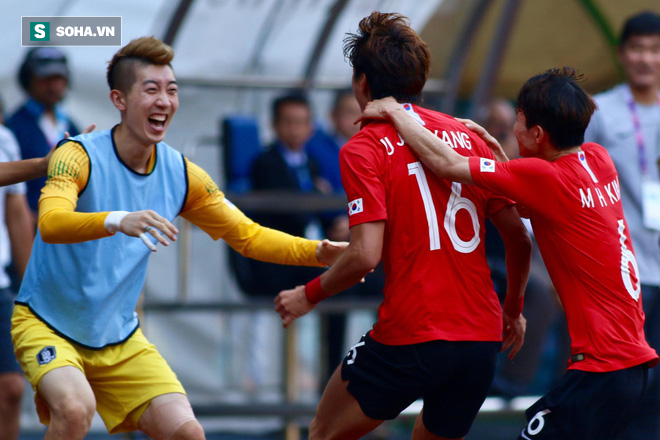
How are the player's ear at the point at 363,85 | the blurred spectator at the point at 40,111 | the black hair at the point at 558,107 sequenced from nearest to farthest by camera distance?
the black hair at the point at 558,107 < the player's ear at the point at 363,85 < the blurred spectator at the point at 40,111

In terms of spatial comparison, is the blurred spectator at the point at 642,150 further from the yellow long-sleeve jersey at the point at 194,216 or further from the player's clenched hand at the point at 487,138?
the yellow long-sleeve jersey at the point at 194,216

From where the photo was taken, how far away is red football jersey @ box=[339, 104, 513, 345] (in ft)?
12.0

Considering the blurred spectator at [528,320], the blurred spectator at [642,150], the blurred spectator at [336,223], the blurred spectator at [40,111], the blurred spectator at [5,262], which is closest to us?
the blurred spectator at [642,150]

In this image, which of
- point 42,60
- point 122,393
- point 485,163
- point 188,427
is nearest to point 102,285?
point 122,393

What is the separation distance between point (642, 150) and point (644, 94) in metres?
0.36

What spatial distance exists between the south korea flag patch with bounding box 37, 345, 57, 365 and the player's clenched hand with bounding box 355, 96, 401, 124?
1678 millimetres

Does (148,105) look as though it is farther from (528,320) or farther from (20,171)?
(528,320)

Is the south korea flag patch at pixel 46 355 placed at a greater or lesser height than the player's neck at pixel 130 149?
lesser

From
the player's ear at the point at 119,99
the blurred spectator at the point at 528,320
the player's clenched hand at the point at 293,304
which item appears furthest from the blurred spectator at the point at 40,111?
the blurred spectator at the point at 528,320

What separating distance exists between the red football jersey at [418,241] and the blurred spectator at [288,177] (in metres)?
3.29

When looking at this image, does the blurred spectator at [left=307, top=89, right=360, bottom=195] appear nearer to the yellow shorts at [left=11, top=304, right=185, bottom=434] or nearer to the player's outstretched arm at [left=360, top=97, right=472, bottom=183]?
the yellow shorts at [left=11, top=304, right=185, bottom=434]

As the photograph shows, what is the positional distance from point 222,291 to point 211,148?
4.26ft

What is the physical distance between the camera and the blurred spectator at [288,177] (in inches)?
279

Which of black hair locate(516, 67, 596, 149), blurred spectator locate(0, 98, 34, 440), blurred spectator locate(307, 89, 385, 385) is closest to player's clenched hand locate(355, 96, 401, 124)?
black hair locate(516, 67, 596, 149)
